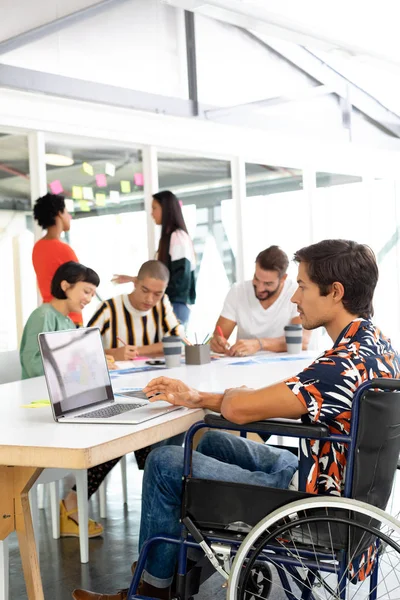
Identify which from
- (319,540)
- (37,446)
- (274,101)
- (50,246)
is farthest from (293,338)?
(274,101)

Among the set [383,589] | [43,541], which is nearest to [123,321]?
[43,541]

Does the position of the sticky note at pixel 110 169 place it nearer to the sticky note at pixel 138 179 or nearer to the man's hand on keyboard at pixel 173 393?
the sticky note at pixel 138 179

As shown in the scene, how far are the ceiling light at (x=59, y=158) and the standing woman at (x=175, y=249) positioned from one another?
0.71m

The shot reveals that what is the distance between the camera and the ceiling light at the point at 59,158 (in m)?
5.38

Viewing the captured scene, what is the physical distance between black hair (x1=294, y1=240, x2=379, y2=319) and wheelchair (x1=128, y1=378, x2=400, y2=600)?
30cm

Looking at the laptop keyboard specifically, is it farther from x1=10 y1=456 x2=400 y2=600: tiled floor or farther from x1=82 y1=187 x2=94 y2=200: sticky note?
x1=82 y1=187 x2=94 y2=200: sticky note

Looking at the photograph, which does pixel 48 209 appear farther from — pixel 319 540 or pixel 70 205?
pixel 319 540

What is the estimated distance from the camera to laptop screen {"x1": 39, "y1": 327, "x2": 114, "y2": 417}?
2.25m

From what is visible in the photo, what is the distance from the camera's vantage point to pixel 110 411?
7.57 ft

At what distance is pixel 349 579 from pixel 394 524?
0.72 feet

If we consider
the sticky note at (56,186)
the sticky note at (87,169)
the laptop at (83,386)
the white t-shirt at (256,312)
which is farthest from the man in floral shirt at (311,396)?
the sticky note at (87,169)

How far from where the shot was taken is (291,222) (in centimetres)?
791

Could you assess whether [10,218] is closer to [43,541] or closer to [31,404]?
[43,541]

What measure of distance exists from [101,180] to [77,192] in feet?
0.89
